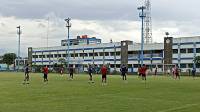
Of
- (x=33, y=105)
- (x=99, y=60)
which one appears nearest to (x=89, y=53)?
(x=99, y=60)

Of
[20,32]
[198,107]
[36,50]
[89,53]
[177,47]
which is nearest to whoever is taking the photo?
[198,107]

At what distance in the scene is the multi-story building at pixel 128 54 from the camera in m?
111

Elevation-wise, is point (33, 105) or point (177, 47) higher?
point (177, 47)

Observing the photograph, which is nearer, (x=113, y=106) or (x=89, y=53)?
(x=113, y=106)

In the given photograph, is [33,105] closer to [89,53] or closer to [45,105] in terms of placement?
[45,105]

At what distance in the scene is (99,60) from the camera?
13788cm

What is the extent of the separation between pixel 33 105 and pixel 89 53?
12364cm

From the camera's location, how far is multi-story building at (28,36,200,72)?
111 meters

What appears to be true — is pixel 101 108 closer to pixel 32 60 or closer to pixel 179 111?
Result: pixel 179 111

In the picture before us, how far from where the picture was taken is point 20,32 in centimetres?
13175

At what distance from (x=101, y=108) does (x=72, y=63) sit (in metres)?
131

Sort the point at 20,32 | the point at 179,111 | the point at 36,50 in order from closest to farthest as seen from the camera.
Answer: the point at 179,111
the point at 20,32
the point at 36,50

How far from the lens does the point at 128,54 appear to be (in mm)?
128750

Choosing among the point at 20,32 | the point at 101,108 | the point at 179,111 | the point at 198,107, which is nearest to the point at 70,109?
the point at 101,108
